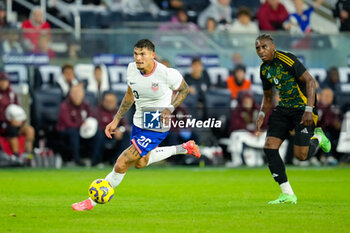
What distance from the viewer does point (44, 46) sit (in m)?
19.5

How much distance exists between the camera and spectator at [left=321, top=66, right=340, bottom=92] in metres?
20.0

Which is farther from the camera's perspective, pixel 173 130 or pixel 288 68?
pixel 173 130

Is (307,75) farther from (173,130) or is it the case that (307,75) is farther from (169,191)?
(173,130)

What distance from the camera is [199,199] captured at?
12.3m

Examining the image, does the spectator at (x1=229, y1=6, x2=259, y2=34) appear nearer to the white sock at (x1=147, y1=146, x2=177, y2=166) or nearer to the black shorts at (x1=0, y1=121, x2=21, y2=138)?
the black shorts at (x1=0, y1=121, x2=21, y2=138)

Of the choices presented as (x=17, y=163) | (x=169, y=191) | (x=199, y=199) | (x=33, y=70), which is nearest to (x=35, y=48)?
(x=33, y=70)

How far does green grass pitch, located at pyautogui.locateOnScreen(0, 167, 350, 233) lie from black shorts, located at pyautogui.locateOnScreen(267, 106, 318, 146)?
0.97 meters

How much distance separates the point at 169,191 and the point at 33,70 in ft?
22.9

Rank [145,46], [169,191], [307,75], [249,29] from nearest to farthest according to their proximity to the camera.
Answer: [145,46] < [307,75] < [169,191] < [249,29]

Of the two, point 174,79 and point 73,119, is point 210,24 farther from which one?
point 174,79

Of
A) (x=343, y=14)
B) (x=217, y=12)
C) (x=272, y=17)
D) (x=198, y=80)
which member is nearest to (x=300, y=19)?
(x=272, y=17)

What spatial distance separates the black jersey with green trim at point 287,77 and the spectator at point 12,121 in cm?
869

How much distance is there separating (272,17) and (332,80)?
2.90 meters

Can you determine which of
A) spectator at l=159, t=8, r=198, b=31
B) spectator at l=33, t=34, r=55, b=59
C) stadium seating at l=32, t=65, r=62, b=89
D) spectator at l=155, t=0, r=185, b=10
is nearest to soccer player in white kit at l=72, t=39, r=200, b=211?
stadium seating at l=32, t=65, r=62, b=89
